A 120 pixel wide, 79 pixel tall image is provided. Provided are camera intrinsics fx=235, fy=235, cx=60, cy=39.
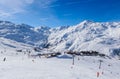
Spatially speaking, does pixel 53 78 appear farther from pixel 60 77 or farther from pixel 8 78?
pixel 8 78

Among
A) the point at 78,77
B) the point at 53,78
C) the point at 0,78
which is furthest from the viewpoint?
the point at 78,77

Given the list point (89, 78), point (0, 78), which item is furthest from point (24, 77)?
point (89, 78)

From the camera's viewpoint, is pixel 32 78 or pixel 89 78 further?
pixel 89 78

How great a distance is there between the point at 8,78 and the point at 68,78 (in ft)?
18.9

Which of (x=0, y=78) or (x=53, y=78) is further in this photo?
(x=53, y=78)

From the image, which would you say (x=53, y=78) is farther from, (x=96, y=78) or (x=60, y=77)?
(x=96, y=78)

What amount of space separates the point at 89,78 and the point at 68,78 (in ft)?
8.81

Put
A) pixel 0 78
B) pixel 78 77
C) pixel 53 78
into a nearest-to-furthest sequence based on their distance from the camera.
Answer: pixel 0 78
pixel 53 78
pixel 78 77

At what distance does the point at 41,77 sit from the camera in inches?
874

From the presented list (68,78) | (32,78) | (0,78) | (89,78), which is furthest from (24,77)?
(89,78)

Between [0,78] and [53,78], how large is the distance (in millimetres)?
4846

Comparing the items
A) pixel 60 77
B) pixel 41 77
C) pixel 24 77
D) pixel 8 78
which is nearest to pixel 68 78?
pixel 60 77

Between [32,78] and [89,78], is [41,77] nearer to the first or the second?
[32,78]

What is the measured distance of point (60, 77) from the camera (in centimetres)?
2292
